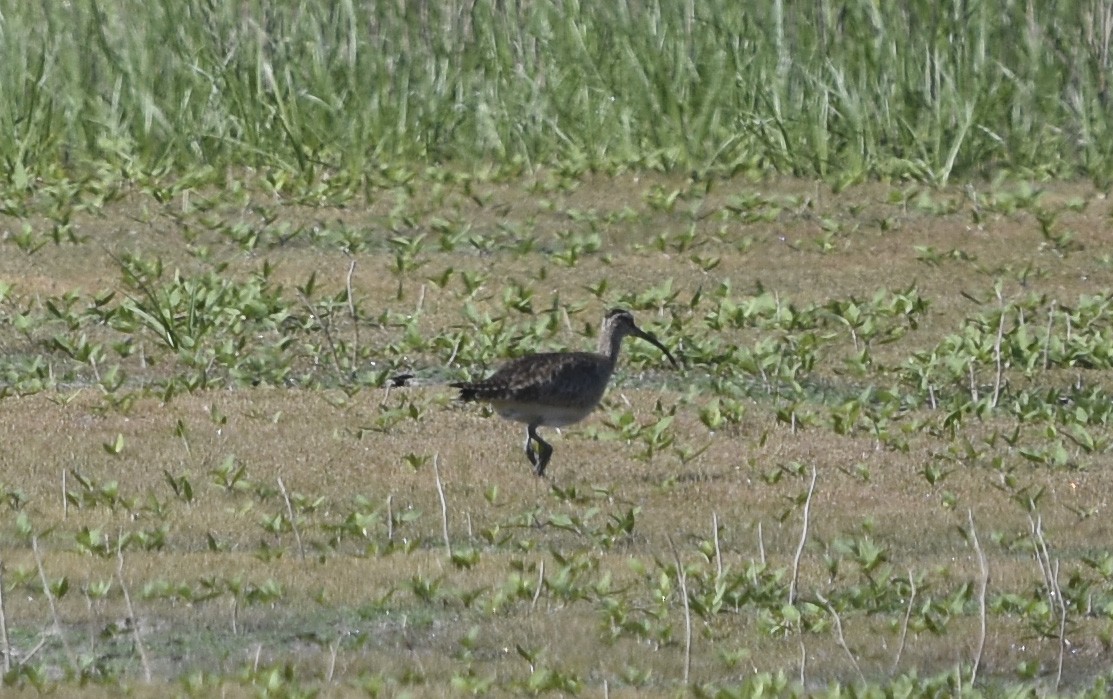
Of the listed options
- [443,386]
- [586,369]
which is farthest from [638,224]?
[586,369]

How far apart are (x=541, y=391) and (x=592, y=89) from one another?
9.24 m

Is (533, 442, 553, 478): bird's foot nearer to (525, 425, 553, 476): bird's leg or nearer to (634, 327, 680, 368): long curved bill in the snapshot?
(525, 425, 553, 476): bird's leg

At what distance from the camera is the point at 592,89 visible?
1897 cm

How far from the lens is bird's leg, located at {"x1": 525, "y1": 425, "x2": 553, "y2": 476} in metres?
10.1

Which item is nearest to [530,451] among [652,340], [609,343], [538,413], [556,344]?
[538,413]

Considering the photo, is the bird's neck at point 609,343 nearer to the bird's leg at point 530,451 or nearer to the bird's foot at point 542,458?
the bird's leg at point 530,451

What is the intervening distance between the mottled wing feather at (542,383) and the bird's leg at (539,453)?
21 centimetres

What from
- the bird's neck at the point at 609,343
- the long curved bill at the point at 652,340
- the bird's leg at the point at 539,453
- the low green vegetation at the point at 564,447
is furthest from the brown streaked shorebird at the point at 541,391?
the long curved bill at the point at 652,340

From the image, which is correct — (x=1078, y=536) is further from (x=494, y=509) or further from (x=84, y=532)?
(x=84, y=532)

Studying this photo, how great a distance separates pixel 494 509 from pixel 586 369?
42.3 inches

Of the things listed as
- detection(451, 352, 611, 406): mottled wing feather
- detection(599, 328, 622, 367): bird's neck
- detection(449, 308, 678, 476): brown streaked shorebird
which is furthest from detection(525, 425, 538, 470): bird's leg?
detection(599, 328, 622, 367): bird's neck

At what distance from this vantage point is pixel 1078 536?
31.2 feet

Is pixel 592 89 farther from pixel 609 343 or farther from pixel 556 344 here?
pixel 609 343

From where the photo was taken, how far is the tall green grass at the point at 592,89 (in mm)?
18328
